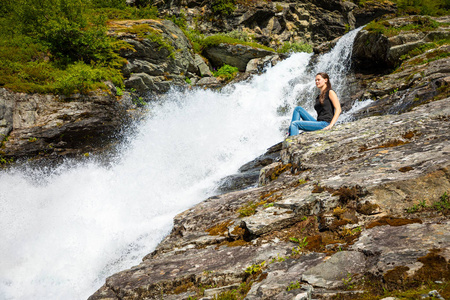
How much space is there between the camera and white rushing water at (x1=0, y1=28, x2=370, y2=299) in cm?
696

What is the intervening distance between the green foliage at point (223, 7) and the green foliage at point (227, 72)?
7682 millimetres

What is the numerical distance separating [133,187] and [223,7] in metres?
23.1

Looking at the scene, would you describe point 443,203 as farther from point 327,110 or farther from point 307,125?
point 327,110

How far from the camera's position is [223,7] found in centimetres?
2712

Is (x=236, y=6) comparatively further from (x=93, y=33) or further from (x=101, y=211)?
(x=101, y=211)

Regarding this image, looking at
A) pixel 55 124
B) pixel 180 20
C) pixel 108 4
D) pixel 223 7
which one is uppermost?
pixel 108 4

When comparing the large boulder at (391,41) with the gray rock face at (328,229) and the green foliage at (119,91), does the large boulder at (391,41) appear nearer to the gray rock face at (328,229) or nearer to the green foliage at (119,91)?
the gray rock face at (328,229)

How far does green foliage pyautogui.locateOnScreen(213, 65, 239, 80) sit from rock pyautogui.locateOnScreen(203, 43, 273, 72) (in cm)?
78

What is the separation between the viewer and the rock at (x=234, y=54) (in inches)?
923

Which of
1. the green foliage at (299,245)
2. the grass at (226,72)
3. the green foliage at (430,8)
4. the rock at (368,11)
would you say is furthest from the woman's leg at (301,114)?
the rock at (368,11)

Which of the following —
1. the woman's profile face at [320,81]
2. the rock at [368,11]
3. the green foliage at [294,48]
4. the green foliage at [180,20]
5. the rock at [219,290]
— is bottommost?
the rock at [219,290]

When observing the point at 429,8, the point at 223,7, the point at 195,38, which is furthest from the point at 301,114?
the point at 223,7

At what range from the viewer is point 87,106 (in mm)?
13281

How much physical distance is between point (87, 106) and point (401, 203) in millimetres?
13649
